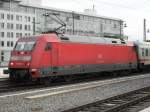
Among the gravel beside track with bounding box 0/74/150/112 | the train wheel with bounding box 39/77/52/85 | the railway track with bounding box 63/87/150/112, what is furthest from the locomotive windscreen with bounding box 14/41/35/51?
the railway track with bounding box 63/87/150/112

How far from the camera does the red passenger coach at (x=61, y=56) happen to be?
22203 mm

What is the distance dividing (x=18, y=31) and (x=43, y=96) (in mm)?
90296

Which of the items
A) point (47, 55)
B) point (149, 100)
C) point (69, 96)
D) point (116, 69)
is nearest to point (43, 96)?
point (69, 96)

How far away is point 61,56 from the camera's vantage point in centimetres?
2400

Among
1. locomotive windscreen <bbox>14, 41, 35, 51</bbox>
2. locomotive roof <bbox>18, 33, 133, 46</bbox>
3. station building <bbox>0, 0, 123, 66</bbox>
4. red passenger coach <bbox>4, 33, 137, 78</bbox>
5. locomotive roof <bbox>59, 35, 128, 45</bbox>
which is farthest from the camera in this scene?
station building <bbox>0, 0, 123, 66</bbox>

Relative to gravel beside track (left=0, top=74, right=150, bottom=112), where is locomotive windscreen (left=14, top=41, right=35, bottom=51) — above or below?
above

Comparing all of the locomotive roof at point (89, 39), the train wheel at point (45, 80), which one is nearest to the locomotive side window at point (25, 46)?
the train wheel at point (45, 80)

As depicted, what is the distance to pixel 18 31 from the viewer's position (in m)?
106

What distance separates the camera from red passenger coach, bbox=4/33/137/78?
22.2 meters

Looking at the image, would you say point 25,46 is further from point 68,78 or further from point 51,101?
point 51,101

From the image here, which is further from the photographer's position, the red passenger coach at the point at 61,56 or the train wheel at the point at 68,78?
the train wheel at the point at 68,78

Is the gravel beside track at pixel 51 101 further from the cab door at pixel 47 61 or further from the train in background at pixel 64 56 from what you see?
the train in background at pixel 64 56

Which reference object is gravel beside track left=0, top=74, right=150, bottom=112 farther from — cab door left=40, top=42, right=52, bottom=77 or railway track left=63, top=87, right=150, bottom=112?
cab door left=40, top=42, right=52, bottom=77

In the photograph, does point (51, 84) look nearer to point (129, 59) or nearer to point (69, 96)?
point (69, 96)
